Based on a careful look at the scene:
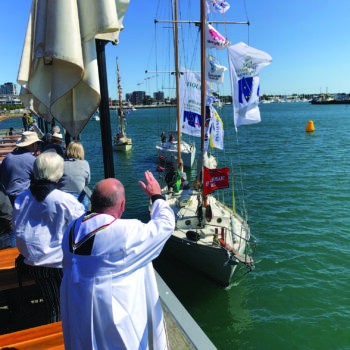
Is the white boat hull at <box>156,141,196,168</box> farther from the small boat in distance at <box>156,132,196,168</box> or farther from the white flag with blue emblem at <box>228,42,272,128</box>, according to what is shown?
the white flag with blue emblem at <box>228,42,272,128</box>

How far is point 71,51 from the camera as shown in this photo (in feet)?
8.33

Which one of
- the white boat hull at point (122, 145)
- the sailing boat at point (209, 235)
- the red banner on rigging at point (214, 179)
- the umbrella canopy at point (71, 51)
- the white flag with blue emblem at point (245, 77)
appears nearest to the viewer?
the umbrella canopy at point (71, 51)

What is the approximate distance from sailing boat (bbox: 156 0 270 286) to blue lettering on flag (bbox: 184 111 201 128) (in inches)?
206

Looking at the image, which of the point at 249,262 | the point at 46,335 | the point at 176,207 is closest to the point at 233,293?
the point at 249,262

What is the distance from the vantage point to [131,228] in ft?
5.88

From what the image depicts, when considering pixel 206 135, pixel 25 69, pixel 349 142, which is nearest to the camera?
pixel 25 69

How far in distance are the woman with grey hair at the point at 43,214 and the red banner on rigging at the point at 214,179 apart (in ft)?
20.8

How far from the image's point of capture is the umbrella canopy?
8.34 ft

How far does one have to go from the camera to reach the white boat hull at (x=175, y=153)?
85.1 feet

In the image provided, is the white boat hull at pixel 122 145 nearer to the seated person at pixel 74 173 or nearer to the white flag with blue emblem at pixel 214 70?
the white flag with blue emblem at pixel 214 70

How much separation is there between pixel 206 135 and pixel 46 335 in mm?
8414

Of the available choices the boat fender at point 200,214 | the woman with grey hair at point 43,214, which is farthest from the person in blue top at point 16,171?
the boat fender at point 200,214

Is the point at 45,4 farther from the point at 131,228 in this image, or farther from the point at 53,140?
the point at 53,140

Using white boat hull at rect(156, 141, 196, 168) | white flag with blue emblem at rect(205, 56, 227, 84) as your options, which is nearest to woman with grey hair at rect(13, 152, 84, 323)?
white flag with blue emblem at rect(205, 56, 227, 84)
